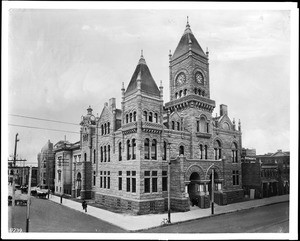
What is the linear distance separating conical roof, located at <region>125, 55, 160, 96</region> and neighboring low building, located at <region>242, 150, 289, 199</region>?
19.4 meters

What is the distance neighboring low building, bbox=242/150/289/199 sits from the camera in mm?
35594

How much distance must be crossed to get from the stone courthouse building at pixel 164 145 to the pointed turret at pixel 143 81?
0.10 m

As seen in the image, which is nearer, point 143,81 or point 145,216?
point 145,216

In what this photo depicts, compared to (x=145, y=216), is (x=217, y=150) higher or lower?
higher

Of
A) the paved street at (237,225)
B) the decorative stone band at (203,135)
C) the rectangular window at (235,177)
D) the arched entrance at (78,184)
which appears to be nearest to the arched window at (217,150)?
the decorative stone band at (203,135)

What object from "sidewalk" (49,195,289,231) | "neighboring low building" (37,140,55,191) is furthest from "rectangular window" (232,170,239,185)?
"neighboring low building" (37,140,55,191)

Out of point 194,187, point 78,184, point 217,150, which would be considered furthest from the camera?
point 78,184

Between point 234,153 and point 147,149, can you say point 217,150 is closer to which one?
point 234,153

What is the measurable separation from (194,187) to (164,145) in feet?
19.8

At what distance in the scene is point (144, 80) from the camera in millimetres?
26422

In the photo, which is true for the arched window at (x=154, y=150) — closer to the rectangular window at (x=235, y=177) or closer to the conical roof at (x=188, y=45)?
the conical roof at (x=188, y=45)

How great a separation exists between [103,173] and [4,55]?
61.2 ft

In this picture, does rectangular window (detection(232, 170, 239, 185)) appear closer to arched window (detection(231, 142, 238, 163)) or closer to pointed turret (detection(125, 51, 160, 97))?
arched window (detection(231, 142, 238, 163))

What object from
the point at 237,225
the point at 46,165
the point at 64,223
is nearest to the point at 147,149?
the point at 64,223
